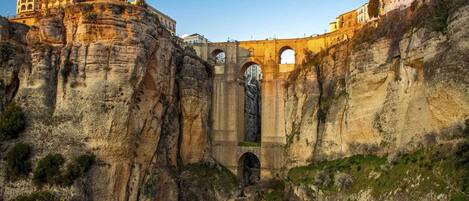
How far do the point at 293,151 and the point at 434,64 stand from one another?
67.3 ft

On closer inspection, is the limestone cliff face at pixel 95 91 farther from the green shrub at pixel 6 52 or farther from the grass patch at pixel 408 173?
the grass patch at pixel 408 173

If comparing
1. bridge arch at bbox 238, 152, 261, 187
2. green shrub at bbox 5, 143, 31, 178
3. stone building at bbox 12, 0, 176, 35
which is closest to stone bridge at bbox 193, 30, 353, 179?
bridge arch at bbox 238, 152, 261, 187

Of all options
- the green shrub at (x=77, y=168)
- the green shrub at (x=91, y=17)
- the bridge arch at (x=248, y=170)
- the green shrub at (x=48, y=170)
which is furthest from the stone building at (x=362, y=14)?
the green shrub at (x=48, y=170)

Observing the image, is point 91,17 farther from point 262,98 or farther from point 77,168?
point 262,98

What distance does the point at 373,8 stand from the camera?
1980 inches

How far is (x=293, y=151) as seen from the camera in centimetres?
5288

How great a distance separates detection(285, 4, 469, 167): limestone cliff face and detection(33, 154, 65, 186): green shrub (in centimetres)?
2343

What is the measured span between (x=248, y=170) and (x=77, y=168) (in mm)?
27071

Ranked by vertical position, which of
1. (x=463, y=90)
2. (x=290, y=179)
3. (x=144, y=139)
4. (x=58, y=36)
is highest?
(x=58, y=36)

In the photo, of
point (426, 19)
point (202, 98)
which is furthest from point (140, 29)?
point (426, 19)

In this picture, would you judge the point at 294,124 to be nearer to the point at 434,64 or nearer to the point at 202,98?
the point at 202,98

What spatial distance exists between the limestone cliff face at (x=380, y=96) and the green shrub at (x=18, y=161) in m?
25.5

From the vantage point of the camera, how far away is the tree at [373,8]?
Answer: 5006cm

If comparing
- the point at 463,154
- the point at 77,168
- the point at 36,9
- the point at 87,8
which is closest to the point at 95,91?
the point at 77,168
